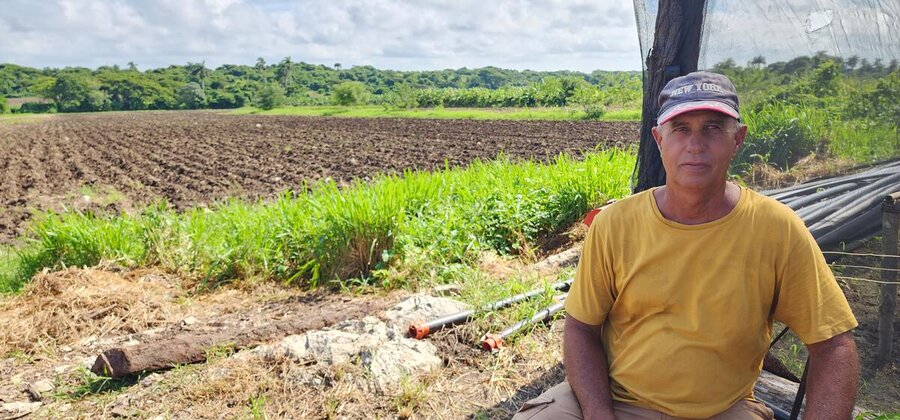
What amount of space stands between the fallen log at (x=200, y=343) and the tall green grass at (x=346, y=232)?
1.97 ft

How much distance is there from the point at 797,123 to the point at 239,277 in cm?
375

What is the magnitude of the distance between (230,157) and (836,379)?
14.3m

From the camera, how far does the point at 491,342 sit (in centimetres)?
302

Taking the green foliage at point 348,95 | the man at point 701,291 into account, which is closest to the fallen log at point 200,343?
the man at point 701,291

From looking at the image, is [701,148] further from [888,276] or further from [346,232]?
[346,232]

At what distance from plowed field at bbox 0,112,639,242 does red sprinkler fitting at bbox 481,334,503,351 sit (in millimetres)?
4023

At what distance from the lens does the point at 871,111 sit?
7.66 ft

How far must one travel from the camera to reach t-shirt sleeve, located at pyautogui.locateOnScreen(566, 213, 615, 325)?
1.73m

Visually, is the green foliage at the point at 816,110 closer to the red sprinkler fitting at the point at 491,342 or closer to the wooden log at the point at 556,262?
the red sprinkler fitting at the point at 491,342

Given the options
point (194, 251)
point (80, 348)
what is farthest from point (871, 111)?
point (194, 251)

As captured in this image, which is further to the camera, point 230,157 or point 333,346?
point 230,157

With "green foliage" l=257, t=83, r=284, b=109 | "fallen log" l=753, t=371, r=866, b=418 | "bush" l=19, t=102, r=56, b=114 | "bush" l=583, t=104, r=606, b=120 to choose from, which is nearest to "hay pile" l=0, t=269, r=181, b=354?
"fallen log" l=753, t=371, r=866, b=418

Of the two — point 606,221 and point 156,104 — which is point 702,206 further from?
point 156,104

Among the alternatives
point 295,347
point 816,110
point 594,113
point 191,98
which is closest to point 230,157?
point 295,347
